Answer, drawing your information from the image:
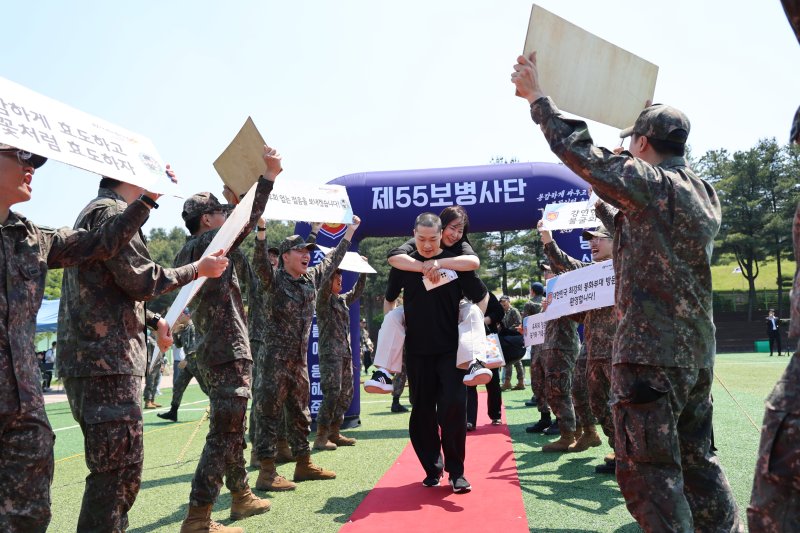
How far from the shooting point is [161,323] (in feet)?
12.3

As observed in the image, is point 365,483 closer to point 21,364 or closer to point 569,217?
point 569,217

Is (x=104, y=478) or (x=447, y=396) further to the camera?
(x=447, y=396)

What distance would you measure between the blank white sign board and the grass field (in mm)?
2675

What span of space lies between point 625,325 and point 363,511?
9.58 feet

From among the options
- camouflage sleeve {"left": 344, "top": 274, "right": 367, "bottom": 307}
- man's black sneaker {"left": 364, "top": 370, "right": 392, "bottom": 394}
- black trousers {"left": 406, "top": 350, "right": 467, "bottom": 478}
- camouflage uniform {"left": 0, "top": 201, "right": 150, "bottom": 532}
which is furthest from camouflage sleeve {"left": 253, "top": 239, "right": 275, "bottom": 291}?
camouflage sleeve {"left": 344, "top": 274, "right": 367, "bottom": 307}

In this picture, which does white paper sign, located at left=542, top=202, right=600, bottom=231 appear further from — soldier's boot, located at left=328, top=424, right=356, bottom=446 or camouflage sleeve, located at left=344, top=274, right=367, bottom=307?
soldier's boot, located at left=328, top=424, right=356, bottom=446

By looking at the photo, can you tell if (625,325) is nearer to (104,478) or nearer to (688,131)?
(688,131)

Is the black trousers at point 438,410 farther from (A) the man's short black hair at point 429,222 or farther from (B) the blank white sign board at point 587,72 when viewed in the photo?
(B) the blank white sign board at point 587,72

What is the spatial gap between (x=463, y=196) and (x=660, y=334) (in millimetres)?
8114

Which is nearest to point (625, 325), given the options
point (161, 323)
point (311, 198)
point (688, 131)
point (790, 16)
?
point (688, 131)

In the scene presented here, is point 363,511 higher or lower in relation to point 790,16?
lower

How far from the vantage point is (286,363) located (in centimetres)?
634

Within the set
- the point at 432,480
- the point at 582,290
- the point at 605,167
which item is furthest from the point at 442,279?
the point at 605,167

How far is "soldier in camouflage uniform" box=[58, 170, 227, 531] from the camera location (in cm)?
320
